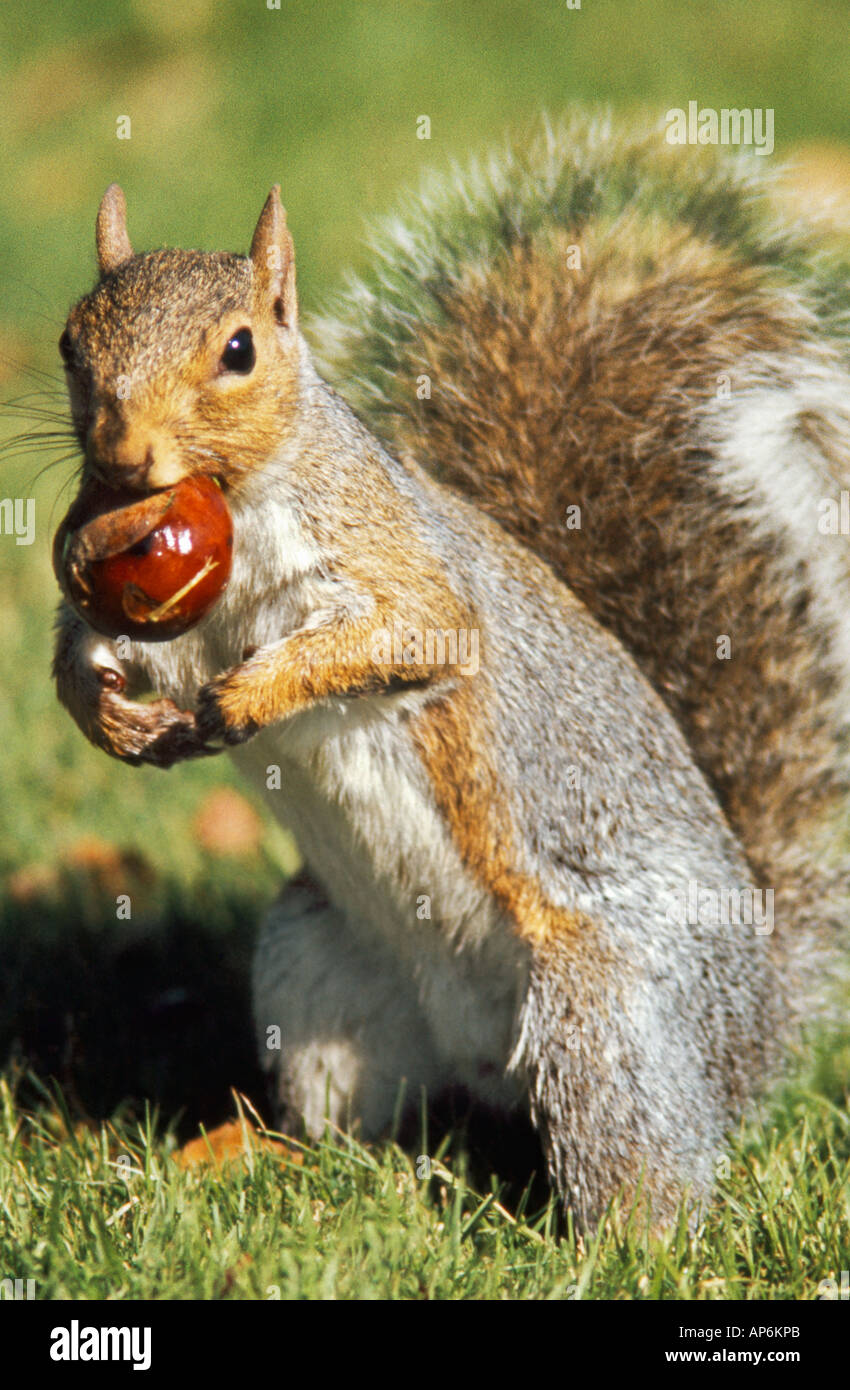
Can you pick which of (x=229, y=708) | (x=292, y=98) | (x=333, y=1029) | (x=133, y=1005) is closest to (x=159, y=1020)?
(x=133, y=1005)

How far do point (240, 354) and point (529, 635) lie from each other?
0.52 m

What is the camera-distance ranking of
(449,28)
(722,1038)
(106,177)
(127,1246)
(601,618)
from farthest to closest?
(449,28) < (106,177) < (601,618) < (722,1038) < (127,1246)

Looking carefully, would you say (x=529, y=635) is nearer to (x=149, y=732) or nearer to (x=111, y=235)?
(x=149, y=732)

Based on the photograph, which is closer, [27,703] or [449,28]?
[27,703]

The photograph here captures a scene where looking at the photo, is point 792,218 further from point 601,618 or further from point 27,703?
point 27,703

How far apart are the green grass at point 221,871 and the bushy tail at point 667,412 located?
0.16 m

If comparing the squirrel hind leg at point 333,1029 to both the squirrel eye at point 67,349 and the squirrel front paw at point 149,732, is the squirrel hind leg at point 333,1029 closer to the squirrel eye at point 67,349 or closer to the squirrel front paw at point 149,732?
the squirrel front paw at point 149,732

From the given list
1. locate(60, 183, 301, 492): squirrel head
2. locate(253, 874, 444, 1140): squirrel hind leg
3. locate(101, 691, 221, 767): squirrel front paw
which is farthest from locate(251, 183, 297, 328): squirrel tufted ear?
locate(253, 874, 444, 1140): squirrel hind leg

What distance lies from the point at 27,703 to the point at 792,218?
5.45 feet

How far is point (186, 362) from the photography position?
136 cm

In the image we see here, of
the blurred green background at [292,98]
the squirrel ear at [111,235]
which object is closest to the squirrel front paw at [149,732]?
the squirrel ear at [111,235]

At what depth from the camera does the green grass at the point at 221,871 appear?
148 cm

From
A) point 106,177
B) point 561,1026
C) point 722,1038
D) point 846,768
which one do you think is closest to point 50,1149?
point 561,1026

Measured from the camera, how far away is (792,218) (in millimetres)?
1947
